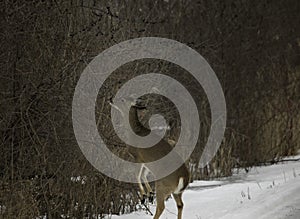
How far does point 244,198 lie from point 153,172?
1.52 m

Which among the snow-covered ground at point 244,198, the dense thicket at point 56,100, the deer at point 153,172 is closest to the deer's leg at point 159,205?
the deer at point 153,172

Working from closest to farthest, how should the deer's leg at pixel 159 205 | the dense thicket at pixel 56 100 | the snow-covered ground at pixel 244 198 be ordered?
the snow-covered ground at pixel 244 198 < the dense thicket at pixel 56 100 < the deer's leg at pixel 159 205

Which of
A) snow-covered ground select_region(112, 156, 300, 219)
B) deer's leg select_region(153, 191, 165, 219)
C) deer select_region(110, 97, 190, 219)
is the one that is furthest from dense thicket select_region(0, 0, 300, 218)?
deer's leg select_region(153, 191, 165, 219)

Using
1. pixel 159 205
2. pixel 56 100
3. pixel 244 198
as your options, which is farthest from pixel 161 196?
pixel 56 100

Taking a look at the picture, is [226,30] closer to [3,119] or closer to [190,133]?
[190,133]

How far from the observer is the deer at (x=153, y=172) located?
24.4ft

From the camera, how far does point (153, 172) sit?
7664 millimetres

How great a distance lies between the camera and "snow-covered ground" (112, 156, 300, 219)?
22.4 ft

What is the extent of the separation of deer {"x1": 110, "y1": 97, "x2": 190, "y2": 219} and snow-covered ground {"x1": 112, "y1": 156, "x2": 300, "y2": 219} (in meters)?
0.57

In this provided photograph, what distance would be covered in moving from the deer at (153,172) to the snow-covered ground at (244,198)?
0.57 m

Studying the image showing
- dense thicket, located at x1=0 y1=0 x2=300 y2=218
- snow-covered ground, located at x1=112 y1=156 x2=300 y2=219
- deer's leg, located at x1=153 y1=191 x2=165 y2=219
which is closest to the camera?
snow-covered ground, located at x1=112 y1=156 x2=300 y2=219

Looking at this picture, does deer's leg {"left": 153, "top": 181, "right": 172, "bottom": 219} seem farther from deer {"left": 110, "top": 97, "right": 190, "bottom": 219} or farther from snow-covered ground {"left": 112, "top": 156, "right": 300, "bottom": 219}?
snow-covered ground {"left": 112, "top": 156, "right": 300, "bottom": 219}

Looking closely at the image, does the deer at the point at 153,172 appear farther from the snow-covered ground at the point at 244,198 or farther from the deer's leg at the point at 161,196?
the snow-covered ground at the point at 244,198

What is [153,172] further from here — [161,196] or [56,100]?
[56,100]
